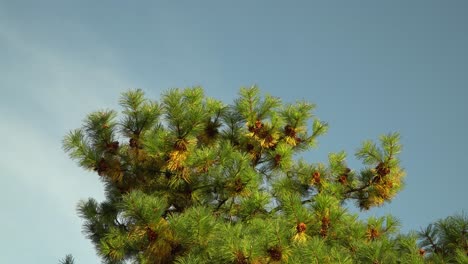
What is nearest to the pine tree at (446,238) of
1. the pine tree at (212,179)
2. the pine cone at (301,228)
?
the pine tree at (212,179)

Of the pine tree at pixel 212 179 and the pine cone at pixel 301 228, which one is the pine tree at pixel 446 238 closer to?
the pine tree at pixel 212 179

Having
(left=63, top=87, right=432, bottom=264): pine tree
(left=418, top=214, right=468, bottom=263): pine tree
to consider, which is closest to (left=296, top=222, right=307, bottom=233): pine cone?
(left=63, top=87, right=432, bottom=264): pine tree

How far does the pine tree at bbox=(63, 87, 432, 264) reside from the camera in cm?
540

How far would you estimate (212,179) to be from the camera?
6.71 metres

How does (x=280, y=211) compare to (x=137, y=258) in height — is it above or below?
above

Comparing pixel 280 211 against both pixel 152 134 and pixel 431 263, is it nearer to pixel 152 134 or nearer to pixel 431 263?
pixel 152 134

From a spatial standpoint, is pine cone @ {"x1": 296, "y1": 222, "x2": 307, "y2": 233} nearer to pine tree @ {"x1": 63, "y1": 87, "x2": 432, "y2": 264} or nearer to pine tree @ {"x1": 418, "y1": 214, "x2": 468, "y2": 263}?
pine tree @ {"x1": 63, "y1": 87, "x2": 432, "y2": 264}

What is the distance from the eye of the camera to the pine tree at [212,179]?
5398 millimetres

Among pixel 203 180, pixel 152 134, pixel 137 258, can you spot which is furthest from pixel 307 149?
pixel 137 258

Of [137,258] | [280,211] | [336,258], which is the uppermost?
[280,211]

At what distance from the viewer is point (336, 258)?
415cm

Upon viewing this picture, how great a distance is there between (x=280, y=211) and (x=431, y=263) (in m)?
2.76

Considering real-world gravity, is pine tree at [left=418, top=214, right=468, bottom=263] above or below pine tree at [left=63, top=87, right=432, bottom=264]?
below

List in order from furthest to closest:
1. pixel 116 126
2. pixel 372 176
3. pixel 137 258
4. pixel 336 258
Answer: pixel 372 176 → pixel 116 126 → pixel 137 258 → pixel 336 258
